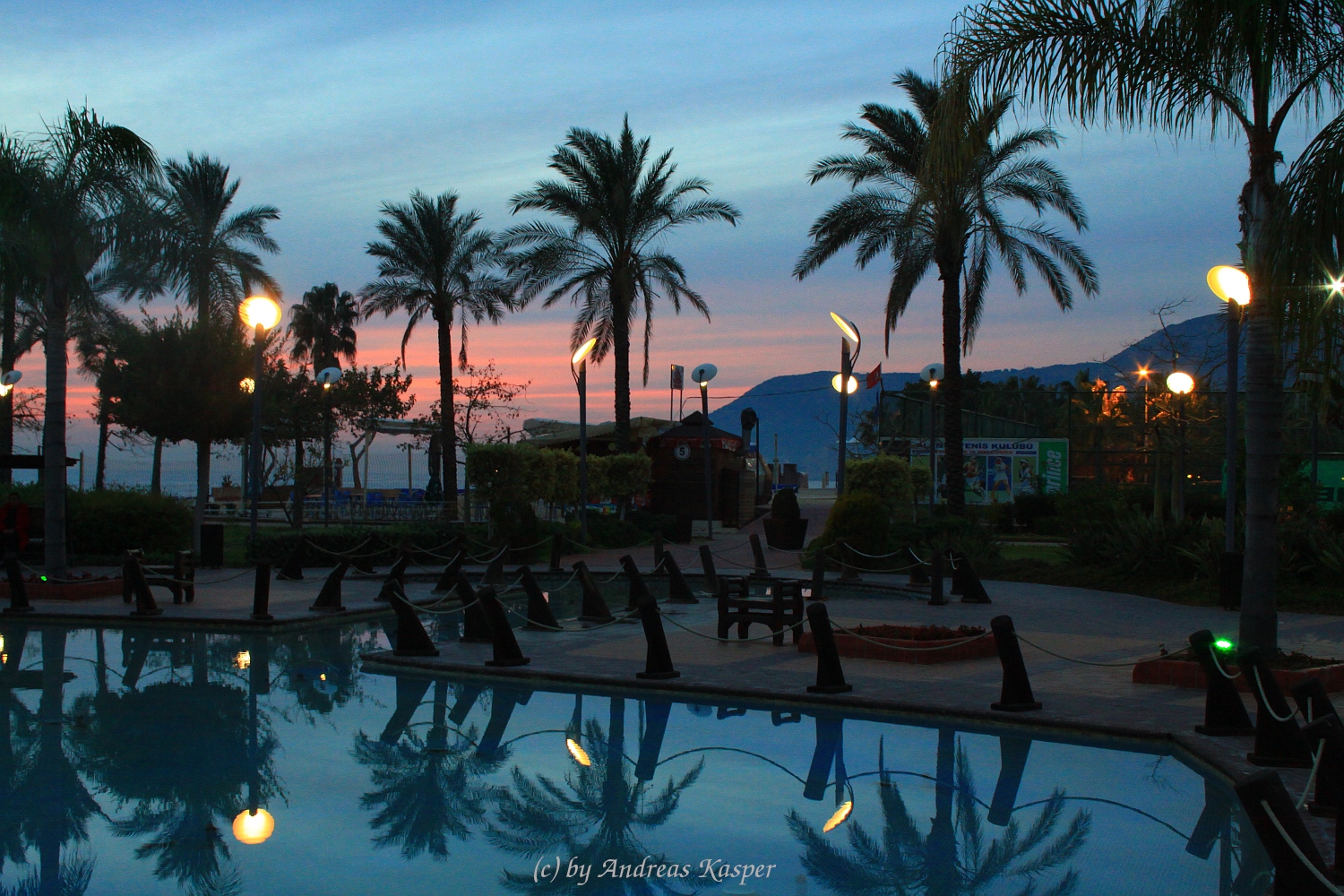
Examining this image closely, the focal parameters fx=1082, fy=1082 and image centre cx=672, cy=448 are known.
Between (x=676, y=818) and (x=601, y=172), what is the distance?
2586 cm

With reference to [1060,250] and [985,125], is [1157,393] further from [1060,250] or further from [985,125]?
[985,125]

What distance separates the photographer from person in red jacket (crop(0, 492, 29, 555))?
66.4 ft

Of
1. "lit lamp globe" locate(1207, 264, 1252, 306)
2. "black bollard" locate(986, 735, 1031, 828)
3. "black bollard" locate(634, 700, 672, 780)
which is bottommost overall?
"black bollard" locate(634, 700, 672, 780)

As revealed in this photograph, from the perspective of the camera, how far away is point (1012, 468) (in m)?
36.6

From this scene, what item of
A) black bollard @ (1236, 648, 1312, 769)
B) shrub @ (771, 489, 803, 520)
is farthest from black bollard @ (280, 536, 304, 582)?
black bollard @ (1236, 648, 1312, 769)

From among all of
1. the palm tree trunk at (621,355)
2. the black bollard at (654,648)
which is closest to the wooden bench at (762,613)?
the black bollard at (654,648)

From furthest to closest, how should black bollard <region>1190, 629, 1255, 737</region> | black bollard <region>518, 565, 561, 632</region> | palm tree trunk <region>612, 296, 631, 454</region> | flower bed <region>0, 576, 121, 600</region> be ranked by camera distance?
1. palm tree trunk <region>612, 296, 631, 454</region>
2. flower bed <region>0, 576, 121, 600</region>
3. black bollard <region>518, 565, 561, 632</region>
4. black bollard <region>1190, 629, 1255, 737</region>

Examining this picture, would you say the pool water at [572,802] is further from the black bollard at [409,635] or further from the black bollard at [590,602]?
the black bollard at [590,602]

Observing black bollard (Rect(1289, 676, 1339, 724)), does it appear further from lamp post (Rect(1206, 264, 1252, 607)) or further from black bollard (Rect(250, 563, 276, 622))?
black bollard (Rect(250, 563, 276, 622))

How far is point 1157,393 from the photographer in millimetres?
30125

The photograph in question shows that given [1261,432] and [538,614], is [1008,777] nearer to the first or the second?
[1261,432]

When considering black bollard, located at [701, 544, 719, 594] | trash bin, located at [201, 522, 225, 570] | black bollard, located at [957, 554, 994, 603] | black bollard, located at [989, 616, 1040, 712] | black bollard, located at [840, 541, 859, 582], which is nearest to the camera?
black bollard, located at [989, 616, 1040, 712]

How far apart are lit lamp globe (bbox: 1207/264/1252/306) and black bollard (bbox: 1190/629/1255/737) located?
12.9 ft

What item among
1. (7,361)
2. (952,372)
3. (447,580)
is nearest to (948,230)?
(952,372)
